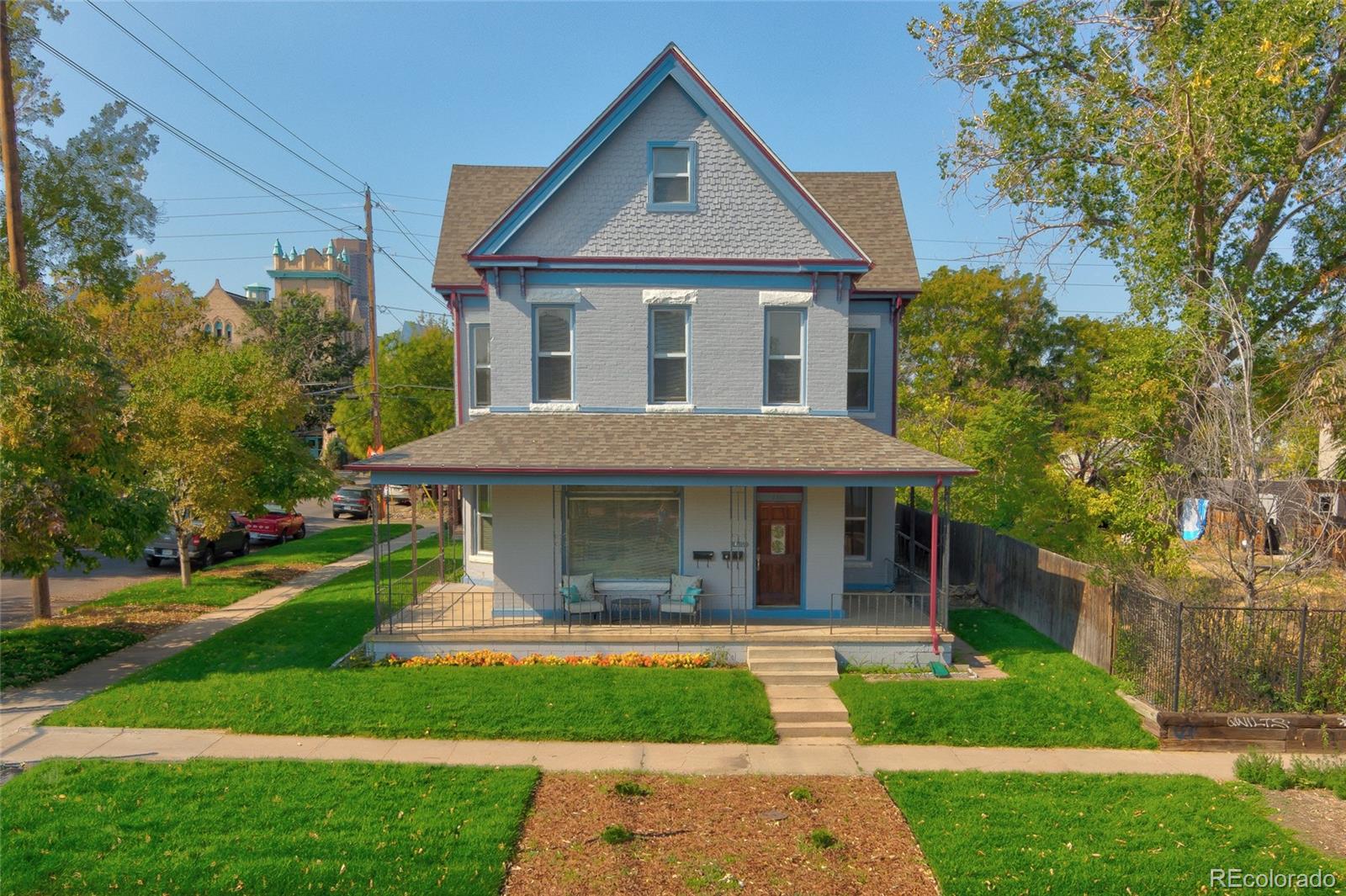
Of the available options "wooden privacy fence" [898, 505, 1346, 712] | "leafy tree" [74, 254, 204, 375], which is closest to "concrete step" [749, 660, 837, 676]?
"wooden privacy fence" [898, 505, 1346, 712]

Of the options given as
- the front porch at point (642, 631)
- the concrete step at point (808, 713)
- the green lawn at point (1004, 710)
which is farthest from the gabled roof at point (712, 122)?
the concrete step at point (808, 713)

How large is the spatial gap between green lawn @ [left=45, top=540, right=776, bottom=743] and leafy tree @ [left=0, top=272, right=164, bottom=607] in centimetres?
242

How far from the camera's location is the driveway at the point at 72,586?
1752 centimetres

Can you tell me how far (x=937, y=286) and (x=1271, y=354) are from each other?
19.9 m

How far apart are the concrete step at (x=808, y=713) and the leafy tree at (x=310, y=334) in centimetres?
5078

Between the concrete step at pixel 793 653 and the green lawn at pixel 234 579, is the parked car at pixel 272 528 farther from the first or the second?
the concrete step at pixel 793 653

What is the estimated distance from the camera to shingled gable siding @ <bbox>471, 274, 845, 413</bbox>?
14938 millimetres

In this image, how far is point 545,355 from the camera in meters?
15.1

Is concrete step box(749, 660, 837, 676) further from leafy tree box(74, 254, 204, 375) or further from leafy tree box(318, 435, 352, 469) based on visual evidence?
leafy tree box(318, 435, 352, 469)

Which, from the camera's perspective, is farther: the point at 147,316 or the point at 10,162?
the point at 147,316

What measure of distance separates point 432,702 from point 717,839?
5.07m

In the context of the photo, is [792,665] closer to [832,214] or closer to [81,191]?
[832,214]

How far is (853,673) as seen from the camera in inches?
503

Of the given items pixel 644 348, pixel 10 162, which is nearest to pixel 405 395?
pixel 10 162
